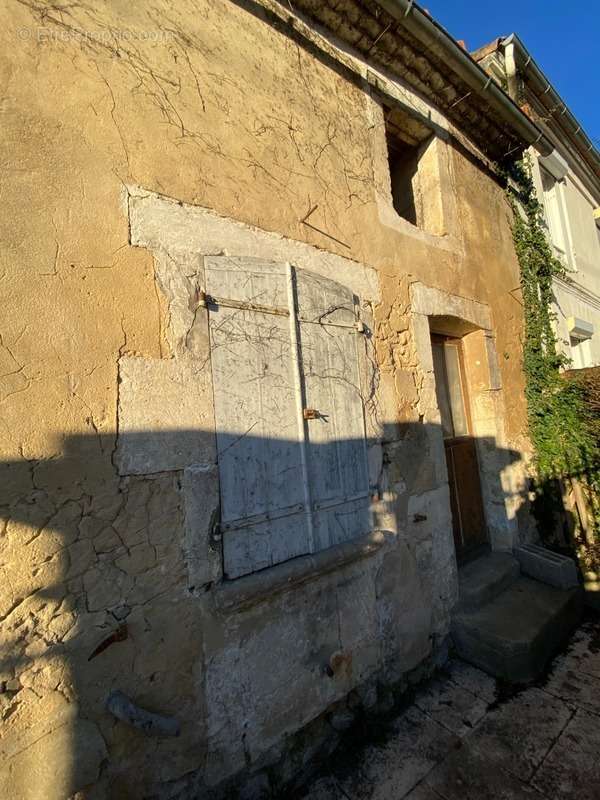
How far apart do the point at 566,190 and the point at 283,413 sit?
725 cm

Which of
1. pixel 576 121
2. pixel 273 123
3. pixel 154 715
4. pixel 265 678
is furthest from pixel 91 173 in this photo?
pixel 576 121

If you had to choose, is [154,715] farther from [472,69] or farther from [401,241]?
[472,69]

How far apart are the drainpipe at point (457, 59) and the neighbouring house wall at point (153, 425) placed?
92 centimetres

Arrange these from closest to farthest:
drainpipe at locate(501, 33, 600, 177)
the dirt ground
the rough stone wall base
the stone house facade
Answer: the rough stone wall base, the dirt ground, drainpipe at locate(501, 33, 600, 177), the stone house facade

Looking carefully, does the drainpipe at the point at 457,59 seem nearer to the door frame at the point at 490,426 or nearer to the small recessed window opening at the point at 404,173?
the small recessed window opening at the point at 404,173

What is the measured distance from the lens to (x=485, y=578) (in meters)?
3.32

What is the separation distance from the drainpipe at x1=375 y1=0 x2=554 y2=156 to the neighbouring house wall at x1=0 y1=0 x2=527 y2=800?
0.92 meters

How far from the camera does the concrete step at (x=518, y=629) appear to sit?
2.66m

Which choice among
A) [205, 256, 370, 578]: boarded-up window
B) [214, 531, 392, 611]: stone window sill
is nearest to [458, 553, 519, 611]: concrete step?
[214, 531, 392, 611]: stone window sill

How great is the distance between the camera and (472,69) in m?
3.55

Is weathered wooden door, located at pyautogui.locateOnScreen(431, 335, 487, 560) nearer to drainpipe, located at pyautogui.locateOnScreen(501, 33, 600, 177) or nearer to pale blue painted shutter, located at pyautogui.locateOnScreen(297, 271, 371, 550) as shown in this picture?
pale blue painted shutter, located at pyautogui.locateOnScreen(297, 271, 371, 550)

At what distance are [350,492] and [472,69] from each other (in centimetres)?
415

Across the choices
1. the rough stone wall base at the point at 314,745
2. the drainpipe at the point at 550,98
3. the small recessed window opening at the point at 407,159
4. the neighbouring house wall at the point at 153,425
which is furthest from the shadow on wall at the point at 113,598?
the drainpipe at the point at 550,98

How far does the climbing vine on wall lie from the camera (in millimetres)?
4152
